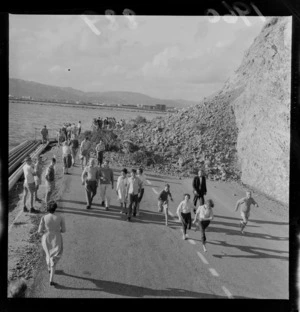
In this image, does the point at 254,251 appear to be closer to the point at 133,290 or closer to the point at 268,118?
the point at 133,290

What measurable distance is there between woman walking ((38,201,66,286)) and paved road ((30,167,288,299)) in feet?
1.73

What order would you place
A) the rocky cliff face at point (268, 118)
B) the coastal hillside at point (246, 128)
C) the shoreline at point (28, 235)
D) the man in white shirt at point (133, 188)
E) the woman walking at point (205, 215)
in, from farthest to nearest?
1. the coastal hillside at point (246, 128)
2. the rocky cliff face at point (268, 118)
3. the man in white shirt at point (133, 188)
4. the woman walking at point (205, 215)
5. the shoreline at point (28, 235)

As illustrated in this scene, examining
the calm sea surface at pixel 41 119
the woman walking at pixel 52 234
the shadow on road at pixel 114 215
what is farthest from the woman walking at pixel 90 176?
the calm sea surface at pixel 41 119

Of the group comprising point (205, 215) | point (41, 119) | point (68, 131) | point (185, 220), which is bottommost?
point (185, 220)

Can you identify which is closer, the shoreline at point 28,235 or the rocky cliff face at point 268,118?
the shoreline at point 28,235

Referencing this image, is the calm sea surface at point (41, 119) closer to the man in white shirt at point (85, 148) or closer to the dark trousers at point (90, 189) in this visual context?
the man in white shirt at point (85, 148)

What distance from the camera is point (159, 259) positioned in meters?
9.58

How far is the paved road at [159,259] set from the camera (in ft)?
28.4

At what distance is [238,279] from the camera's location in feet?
29.9

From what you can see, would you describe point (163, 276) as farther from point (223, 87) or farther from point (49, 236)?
point (223, 87)

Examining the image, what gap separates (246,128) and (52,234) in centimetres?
1292

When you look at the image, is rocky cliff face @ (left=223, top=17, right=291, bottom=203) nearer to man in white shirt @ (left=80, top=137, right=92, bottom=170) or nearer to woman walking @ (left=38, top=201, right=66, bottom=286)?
man in white shirt @ (left=80, top=137, right=92, bottom=170)

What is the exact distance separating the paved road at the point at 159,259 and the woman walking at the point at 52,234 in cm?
53

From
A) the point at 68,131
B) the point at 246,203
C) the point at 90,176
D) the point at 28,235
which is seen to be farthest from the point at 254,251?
the point at 68,131
